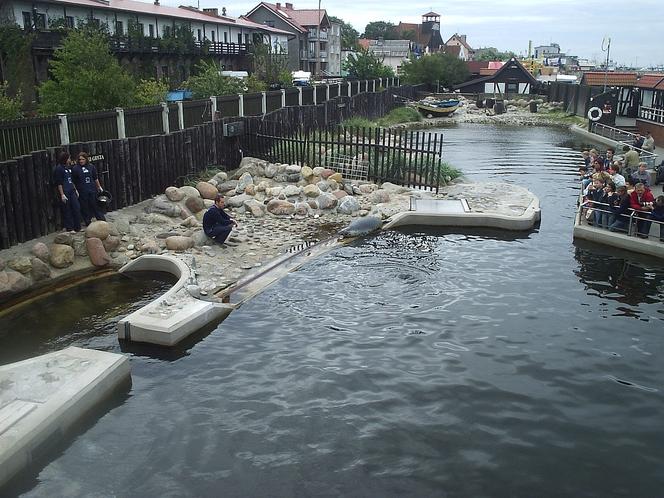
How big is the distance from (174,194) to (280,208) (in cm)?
304

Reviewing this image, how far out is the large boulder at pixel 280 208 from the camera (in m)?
18.0

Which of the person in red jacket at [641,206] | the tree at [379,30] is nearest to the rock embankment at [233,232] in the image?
the person in red jacket at [641,206]

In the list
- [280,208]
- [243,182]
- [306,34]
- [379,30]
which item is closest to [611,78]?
[243,182]

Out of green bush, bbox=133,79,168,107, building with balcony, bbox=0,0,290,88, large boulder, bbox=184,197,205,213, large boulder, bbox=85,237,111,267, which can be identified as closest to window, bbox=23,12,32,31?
building with balcony, bbox=0,0,290,88

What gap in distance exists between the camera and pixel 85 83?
22219mm

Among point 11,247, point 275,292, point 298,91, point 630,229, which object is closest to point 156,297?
point 275,292

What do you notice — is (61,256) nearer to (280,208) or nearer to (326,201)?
(280,208)

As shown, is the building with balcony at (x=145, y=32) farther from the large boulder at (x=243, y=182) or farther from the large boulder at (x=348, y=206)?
the large boulder at (x=348, y=206)

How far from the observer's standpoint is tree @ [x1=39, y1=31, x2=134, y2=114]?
22359 millimetres

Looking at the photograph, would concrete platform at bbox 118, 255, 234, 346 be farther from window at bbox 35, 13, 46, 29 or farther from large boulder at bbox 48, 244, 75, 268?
window at bbox 35, 13, 46, 29

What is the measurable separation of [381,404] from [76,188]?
9.62 m

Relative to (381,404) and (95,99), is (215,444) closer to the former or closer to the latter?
(381,404)

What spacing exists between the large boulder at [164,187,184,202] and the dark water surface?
5.72m

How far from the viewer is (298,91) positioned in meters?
33.3
